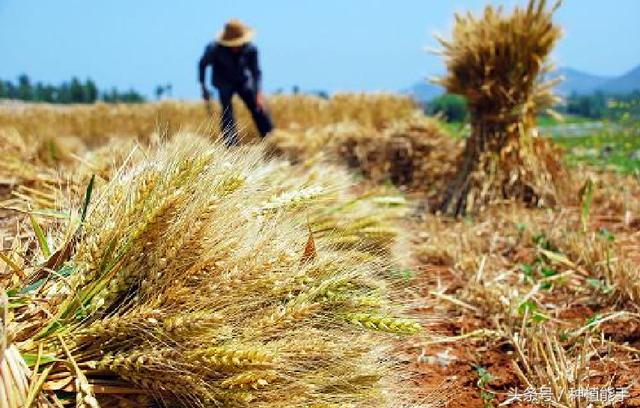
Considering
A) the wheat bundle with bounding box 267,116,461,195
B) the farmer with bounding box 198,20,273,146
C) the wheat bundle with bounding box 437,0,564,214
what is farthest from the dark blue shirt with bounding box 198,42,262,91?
the wheat bundle with bounding box 437,0,564,214

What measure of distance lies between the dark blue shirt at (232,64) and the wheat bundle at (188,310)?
334 inches

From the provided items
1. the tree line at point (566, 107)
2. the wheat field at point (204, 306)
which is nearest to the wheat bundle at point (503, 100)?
the tree line at point (566, 107)

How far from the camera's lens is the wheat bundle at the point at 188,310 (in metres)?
1.21

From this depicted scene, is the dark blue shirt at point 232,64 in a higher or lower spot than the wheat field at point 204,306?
higher

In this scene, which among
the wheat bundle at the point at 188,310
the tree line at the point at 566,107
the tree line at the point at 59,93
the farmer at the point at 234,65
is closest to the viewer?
the wheat bundle at the point at 188,310

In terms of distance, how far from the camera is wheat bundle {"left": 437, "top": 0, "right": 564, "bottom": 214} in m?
5.31

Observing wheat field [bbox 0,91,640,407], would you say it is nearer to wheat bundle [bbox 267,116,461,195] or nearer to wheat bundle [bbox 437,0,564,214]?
wheat bundle [bbox 437,0,564,214]

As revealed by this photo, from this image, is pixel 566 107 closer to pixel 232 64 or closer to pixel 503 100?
pixel 503 100

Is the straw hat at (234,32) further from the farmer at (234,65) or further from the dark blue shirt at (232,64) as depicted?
the dark blue shirt at (232,64)

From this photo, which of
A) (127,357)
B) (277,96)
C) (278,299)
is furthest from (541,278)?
(277,96)

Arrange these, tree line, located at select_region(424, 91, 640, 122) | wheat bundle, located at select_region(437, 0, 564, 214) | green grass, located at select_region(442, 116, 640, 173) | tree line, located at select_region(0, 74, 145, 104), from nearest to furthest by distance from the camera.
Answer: wheat bundle, located at select_region(437, 0, 564, 214) < tree line, located at select_region(424, 91, 640, 122) < green grass, located at select_region(442, 116, 640, 173) < tree line, located at select_region(0, 74, 145, 104)

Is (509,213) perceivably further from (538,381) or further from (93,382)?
(93,382)

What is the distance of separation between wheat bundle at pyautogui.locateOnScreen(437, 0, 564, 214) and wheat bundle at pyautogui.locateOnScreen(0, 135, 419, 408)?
13.3ft

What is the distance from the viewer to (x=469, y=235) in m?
4.30
